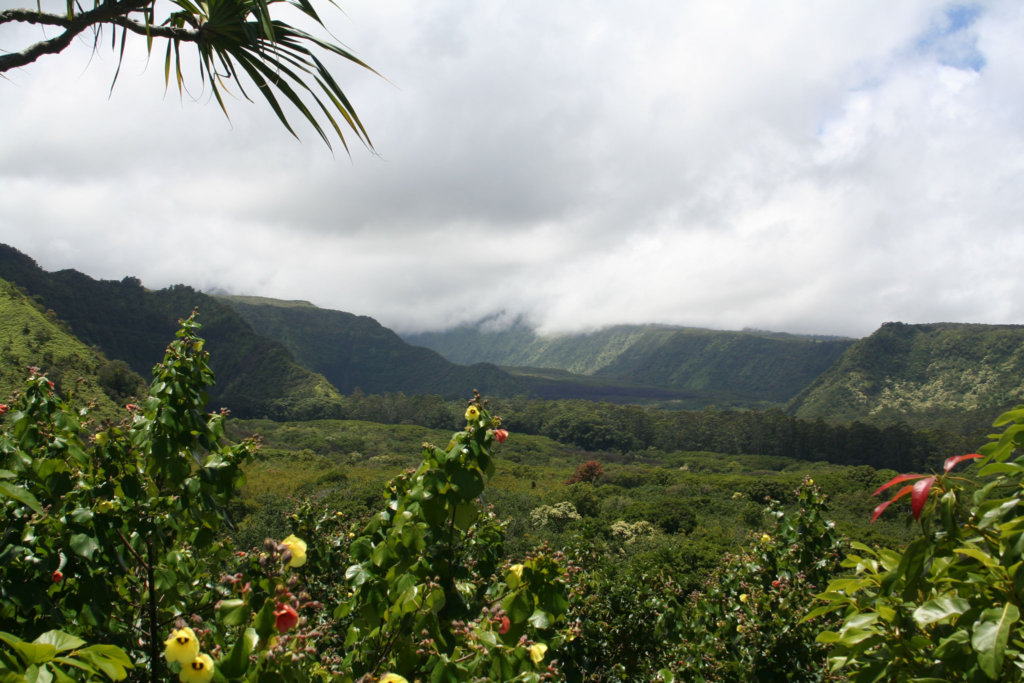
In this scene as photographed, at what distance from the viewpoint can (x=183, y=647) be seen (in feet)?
4.07

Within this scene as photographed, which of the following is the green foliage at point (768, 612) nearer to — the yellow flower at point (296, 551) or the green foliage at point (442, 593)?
the green foliage at point (442, 593)

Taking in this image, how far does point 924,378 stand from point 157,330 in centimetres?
15014

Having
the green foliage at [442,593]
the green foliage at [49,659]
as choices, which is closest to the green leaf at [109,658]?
the green foliage at [49,659]

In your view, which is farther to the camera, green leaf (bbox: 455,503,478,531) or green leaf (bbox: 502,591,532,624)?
green leaf (bbox: 455,503,478,531)

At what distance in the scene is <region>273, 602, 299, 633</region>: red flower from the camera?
1211 millimetres

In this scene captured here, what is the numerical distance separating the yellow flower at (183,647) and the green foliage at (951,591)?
165 cm

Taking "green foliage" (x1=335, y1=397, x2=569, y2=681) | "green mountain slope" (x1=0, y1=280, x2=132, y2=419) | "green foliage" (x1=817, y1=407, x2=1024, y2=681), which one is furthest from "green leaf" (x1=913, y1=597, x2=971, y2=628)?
"green mountain slope" (x1=0, y1=280, x2=132, y2=419)

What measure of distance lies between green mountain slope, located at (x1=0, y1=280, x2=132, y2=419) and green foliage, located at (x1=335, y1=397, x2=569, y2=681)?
43.1 m

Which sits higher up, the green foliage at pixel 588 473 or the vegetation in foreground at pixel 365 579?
the vegetation in foreground at pixel 365 579

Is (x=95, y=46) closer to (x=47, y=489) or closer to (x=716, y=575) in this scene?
(x=47, y=489)

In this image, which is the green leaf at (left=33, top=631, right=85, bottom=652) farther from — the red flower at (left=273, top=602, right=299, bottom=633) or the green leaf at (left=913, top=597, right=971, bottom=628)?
the green leaf at (left=913, top=597, right=971, bottom=628)

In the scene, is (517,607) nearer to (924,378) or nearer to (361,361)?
(924,378)

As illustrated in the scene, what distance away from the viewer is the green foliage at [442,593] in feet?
6.01

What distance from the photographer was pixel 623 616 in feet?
21.0
